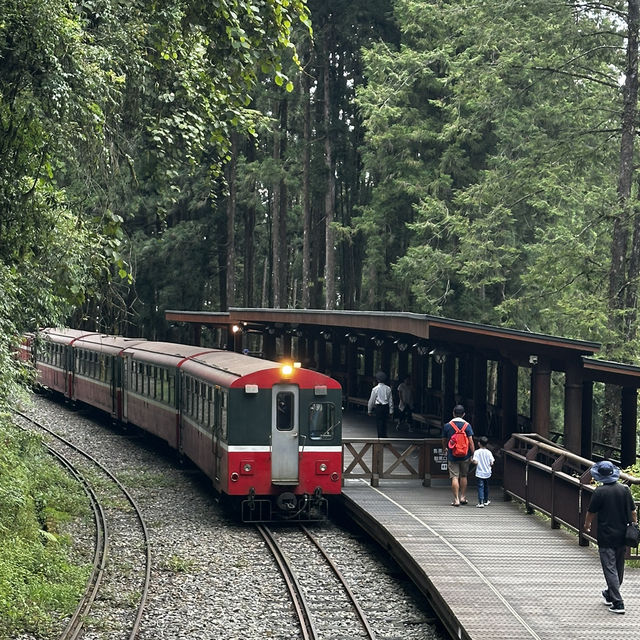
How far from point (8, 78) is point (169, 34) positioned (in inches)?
121

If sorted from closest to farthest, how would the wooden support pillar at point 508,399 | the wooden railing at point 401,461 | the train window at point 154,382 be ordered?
the wooden railing at point 401,461, the wooden support pillar at point 508,399, the train window at point 154,382

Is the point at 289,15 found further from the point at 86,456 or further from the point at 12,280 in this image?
the point at 86,456

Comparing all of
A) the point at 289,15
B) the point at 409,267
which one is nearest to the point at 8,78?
the point at 289,15

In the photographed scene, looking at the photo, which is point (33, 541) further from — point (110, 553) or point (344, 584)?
point (344, 584)

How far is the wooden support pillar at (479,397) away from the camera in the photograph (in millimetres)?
22422

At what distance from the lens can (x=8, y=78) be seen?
11695mm

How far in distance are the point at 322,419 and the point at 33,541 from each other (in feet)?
16.2

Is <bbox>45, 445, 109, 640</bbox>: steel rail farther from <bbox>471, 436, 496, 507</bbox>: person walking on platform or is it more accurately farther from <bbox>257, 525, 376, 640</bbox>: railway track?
<bbox>471, 436, 496, 507</bbox>: person walking on platform

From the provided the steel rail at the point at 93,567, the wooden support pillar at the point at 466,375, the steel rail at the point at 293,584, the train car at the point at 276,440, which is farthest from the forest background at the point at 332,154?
the steel rail at the point at 293,584

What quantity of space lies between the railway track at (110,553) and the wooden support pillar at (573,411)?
713 cm

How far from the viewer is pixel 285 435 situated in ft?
54.9

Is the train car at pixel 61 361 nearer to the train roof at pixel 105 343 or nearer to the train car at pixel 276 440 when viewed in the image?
the train roof at pixel 105 343

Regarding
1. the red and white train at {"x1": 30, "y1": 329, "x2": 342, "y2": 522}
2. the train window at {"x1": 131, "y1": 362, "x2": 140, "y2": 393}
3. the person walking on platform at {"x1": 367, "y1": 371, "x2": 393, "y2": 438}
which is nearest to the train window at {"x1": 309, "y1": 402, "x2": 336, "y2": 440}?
the red and white train at {"x1": 30, "y1": 329, "x2": 342, "y2": 522}

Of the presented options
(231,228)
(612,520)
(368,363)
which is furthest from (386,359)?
(231,228)
